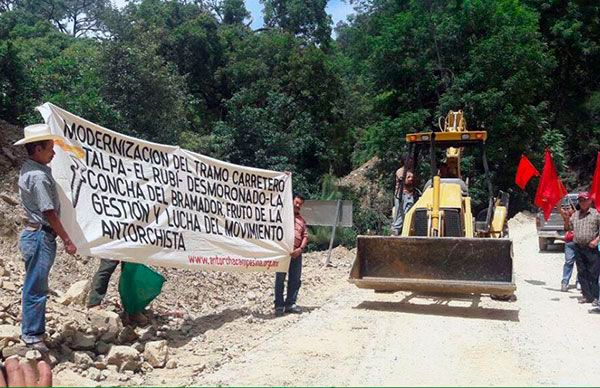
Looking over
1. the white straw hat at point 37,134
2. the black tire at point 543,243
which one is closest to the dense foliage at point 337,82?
the black tire at point 543,243

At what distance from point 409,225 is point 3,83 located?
41.1ft

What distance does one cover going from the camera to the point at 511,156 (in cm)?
2720

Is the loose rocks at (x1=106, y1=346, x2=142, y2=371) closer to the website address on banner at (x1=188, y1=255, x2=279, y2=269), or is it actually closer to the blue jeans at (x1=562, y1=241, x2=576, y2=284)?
the website address on banner at (x1=188, y1=255, x2=279, y2=269)

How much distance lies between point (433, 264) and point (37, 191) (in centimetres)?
580

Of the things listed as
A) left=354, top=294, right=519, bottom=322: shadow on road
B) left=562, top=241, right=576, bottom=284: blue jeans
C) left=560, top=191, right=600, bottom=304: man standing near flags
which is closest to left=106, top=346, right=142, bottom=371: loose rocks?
left=354, top=294, right=519, bottom=322: shadow on road

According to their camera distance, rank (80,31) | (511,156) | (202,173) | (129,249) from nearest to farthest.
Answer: (129,249), (202,173), (511,156), (80,31)

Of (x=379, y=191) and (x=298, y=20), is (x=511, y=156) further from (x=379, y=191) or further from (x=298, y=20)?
(x=298, y=20)

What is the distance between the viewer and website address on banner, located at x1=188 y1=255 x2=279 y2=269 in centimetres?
783

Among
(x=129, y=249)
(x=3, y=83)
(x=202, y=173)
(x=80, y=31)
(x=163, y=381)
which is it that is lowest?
(x=163, y=381)

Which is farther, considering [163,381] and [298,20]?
[298,20]

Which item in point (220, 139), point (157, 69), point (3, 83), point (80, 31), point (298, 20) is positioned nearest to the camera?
point (3, 83)

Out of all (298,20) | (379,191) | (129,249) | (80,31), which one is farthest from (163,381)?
(80,31)

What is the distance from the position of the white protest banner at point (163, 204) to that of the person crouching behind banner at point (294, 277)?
0.15 m

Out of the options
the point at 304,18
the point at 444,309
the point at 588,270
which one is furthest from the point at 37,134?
the point at 304,18
